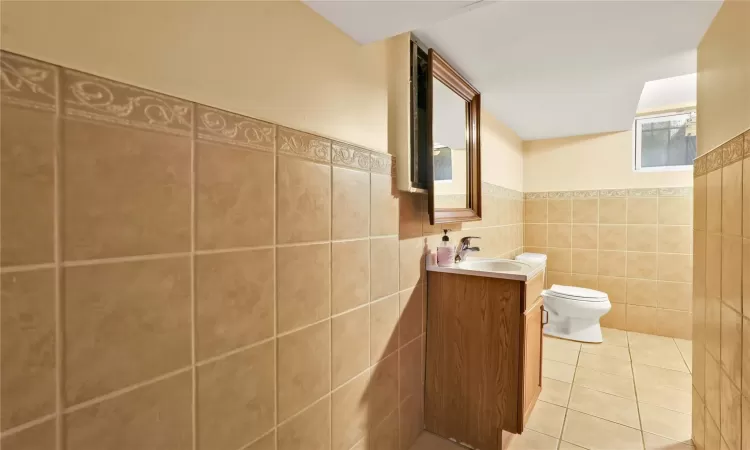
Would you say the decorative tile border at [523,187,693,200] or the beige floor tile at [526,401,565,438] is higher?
the decorative tile border at [523,187,693,200]

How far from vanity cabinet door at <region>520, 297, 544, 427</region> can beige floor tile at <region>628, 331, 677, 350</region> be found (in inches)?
62.1

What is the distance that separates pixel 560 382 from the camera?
2.21 meters

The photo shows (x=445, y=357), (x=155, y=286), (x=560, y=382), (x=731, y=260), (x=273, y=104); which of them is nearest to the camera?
(x=155, y=286)

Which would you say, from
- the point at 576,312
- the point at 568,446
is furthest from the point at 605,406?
the point at 576,312

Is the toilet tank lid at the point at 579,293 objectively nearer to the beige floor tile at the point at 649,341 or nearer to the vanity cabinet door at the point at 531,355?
the beige floor tile at the point at 649,341

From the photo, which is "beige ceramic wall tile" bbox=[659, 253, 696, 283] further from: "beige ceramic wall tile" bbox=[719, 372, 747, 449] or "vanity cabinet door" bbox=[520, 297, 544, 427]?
"beige ceramic wall tile" bbox=[719, 372, 747, 449]

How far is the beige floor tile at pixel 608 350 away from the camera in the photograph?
103 inches

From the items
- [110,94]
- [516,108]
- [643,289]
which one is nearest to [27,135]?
[110,94]

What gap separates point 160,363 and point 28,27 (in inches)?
27.1

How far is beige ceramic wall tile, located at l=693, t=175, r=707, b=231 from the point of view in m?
1.50

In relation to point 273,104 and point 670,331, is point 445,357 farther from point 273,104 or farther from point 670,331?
point 670,331

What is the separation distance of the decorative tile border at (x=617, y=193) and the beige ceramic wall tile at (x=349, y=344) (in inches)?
114

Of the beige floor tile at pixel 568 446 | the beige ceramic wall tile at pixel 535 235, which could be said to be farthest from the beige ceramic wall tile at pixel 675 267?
the beige floor tile at pixel 568 446

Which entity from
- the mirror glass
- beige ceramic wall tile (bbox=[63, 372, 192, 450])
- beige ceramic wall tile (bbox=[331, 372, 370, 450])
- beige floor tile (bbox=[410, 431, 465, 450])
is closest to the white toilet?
the mirror glass
